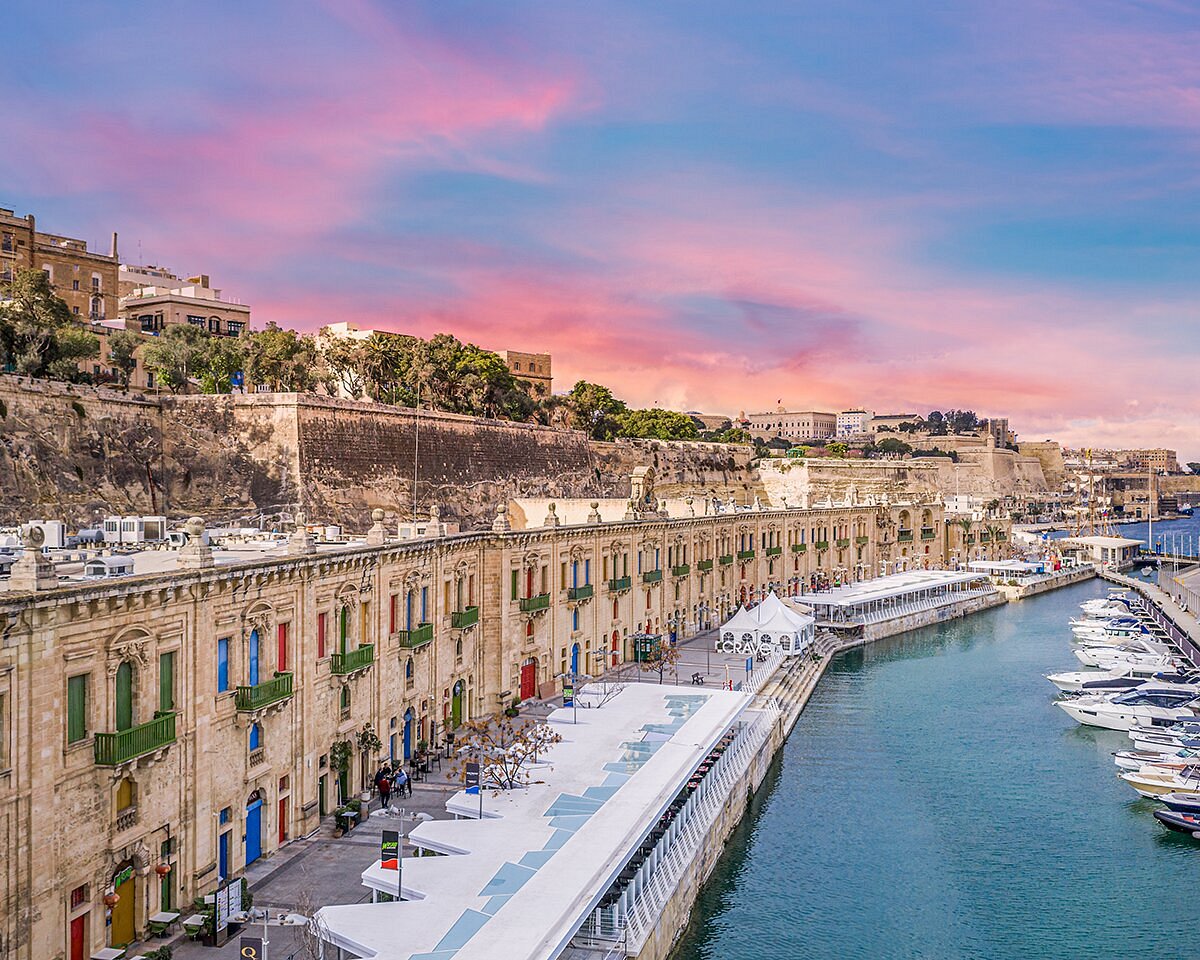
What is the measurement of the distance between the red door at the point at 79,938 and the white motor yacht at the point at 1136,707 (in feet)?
118

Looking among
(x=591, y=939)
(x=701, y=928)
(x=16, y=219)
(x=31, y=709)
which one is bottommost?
(x=701, y=928)

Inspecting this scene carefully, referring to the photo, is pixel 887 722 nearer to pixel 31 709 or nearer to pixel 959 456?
pixel 31 709

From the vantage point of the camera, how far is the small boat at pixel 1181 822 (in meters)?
29.1

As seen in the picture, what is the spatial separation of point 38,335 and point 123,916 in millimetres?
39204

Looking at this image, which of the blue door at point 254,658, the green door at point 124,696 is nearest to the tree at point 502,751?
the blue door at point 254,658

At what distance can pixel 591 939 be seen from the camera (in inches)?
723

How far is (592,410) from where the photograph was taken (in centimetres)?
10050

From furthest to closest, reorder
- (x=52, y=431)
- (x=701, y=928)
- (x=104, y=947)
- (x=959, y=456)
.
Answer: (x=959, y=456) < (x=52, y=431) < (x=701, y=928) < (x=104, y=947)

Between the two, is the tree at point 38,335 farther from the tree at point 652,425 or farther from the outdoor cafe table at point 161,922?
the tree at point 652,425

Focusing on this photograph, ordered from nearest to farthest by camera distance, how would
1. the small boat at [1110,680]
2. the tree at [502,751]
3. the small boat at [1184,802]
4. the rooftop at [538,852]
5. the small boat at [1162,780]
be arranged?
the rooftop at [538,852]
the tree at [502,751]
the small boat at [1184,802]
the small boat at [1162,780]
the small boat at [1110,680]

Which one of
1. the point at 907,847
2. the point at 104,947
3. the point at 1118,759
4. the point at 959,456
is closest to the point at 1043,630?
the point at 1118,759

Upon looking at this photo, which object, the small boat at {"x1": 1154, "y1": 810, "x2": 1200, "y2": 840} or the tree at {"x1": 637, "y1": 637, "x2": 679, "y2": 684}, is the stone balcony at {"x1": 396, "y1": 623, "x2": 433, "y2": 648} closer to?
the tree at {"x1": 637, "y1": 637, "x2": 679, "y2": 684}

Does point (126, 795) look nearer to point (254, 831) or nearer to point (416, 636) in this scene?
point (254, 831)

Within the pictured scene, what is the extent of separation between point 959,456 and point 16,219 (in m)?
137
